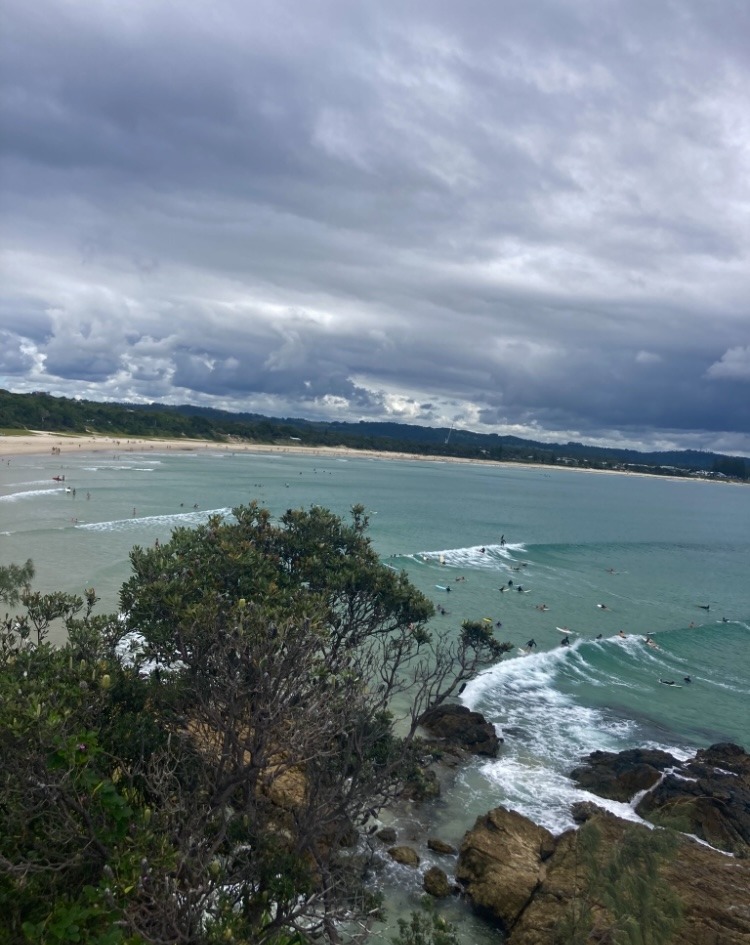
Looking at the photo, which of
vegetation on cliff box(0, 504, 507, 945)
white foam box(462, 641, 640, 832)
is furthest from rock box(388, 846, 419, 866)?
white foam box(462, 641, 640, 832)

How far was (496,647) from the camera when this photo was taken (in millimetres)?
16578

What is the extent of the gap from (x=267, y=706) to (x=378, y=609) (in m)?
6.92

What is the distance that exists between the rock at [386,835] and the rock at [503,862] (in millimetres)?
1557

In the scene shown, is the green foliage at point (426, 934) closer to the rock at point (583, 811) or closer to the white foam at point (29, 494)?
the rock at point (583, 811)

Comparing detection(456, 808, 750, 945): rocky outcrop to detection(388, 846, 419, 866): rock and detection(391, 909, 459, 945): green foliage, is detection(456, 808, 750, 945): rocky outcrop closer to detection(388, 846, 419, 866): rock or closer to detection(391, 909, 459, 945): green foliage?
detection(388, 846, 419, 866): rock

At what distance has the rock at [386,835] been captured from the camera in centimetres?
1496

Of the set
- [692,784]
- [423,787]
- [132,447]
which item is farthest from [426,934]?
[132,447]

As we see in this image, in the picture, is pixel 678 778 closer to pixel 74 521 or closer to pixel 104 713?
pixel 104 713

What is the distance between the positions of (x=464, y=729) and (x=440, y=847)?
19.2ft

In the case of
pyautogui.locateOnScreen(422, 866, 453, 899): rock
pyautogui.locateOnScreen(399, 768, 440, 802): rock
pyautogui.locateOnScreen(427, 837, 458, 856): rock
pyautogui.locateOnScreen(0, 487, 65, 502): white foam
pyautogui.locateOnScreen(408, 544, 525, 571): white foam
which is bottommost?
pyautogui.locateOnScreen(427, 837, 458, 856): rock

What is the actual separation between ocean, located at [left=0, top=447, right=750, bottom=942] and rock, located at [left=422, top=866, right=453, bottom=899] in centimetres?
39

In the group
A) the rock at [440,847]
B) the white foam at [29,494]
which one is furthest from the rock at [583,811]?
the white foam at [29,494]

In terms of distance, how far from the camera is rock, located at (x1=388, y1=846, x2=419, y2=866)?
14.3 metres

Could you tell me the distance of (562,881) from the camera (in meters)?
13.0
